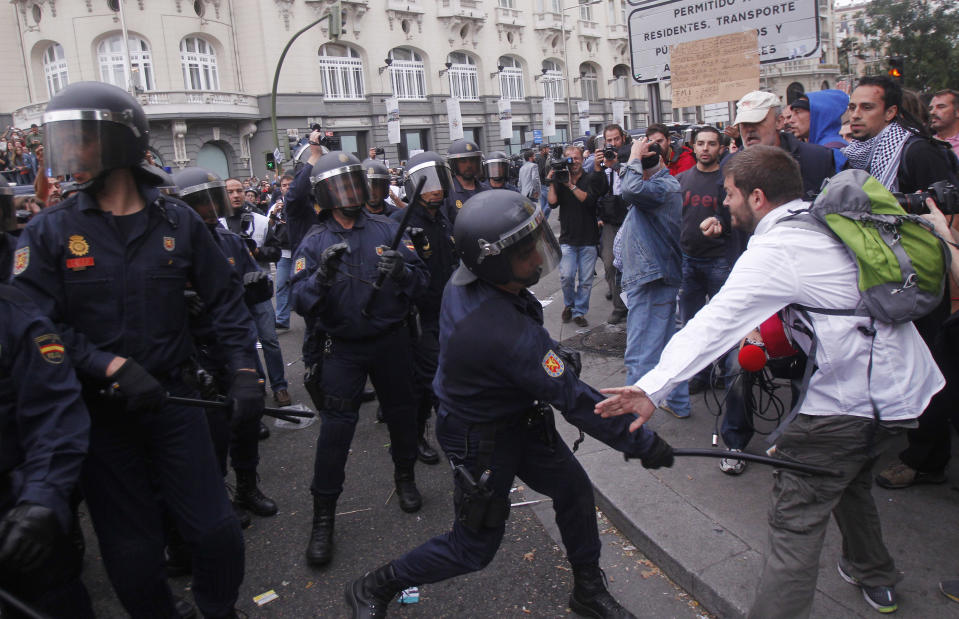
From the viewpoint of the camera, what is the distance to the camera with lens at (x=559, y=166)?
6.98 metres

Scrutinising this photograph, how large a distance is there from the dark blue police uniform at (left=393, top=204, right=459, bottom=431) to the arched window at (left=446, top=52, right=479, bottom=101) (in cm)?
3968

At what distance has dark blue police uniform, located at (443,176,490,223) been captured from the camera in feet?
18.5

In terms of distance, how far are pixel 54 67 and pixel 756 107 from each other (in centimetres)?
3703

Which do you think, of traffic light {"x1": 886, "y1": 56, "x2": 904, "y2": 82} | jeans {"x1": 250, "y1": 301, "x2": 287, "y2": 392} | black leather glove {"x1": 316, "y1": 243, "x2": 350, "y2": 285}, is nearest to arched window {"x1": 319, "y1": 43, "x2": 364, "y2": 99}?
traffic light {"x1": 886, "y1": 56, "x2": 904, "y2": 82}

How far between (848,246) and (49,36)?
3819 cm

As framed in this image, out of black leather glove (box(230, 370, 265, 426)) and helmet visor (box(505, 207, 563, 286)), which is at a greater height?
helmet visor (box(505, 207, 563, 286))

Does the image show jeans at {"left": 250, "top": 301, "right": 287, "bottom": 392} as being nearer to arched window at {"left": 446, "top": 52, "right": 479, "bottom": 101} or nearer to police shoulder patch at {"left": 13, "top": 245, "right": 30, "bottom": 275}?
police shoulder patch at {"left": 13, "top": 245, "right": 30, "bottom": 275}

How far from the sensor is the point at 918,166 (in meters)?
3.72

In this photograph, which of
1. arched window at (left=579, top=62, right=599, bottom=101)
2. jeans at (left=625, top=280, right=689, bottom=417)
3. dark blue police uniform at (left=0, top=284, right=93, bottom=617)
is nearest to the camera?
dark blue police uniform at (left=0, top=284, right=93, bottom=617)

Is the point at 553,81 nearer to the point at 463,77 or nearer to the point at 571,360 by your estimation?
the point at 463,77

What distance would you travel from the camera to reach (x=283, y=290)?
8547 mm

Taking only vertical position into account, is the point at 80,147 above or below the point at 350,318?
above

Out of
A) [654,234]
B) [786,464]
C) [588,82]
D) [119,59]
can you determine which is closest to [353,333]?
[786,464]

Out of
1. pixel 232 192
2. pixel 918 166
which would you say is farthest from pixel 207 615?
pixel 232 192
